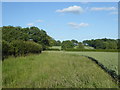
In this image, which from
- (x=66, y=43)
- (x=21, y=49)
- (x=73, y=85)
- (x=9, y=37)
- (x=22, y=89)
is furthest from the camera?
(x=66, y=43)

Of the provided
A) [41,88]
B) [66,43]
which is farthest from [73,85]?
[66,43]

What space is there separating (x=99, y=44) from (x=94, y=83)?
5365cm

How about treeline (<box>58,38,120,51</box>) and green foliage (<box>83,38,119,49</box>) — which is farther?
treeline (<box>58,38,120,51</box>)

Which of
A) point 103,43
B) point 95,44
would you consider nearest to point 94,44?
point 95,44

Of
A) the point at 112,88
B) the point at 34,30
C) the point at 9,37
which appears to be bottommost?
the point at 112,88

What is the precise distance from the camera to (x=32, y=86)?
4168 mm

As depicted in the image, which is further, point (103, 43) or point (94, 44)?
point (94, 44)

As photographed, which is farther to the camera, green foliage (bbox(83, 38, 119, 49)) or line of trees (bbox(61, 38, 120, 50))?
line of trees (bbox(61, 38, 120, 50))

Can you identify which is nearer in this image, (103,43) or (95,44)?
(103,43)

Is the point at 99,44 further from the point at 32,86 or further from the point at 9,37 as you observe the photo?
the point at 32,86

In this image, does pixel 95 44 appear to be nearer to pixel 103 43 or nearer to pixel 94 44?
pixel 94 44

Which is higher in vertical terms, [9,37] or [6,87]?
[9,37]

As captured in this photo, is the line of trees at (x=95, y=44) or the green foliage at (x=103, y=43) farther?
the line of trees at (x=95, y=44)

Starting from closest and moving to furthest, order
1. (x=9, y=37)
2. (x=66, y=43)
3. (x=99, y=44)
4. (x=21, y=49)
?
(x=21, y=49) < (x=9, y=37) < (x=99, y=44) < (x=66, y=43)
